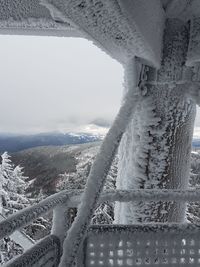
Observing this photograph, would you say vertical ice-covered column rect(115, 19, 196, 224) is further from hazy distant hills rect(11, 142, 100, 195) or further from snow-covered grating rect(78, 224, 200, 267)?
hazy distant hills rect(11, 142, 100, 195)

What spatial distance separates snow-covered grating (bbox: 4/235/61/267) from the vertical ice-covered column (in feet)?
2.16

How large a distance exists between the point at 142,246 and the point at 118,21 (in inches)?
30.8

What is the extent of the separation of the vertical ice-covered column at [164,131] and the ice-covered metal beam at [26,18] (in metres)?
0.40

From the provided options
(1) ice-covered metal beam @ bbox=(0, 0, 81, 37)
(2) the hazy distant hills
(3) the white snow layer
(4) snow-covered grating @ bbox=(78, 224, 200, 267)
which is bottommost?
(2) the hazy distant hills

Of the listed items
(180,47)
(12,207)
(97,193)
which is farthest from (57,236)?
(12,207)

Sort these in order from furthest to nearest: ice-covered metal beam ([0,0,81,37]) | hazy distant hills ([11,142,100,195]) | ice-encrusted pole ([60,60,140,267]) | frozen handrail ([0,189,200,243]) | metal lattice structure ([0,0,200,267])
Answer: hazy distant hills ([11,142,100,195]) < ice-covered metal beam ([0,0,81,37]) < frozen handrail ([0,189,200,243]) < ice-encrusted pole ([60,60,140,267]) < metal lattice structure ([0,0,200,267])

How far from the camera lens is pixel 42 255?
Answer: 1082 millimetres

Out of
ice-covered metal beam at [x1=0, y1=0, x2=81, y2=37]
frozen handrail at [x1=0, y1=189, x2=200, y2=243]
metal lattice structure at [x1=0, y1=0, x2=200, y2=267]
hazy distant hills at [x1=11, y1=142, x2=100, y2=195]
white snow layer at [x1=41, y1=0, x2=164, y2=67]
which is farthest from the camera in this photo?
hazy distant hills at [x1=11, y1=142, x2=100, y2=195]

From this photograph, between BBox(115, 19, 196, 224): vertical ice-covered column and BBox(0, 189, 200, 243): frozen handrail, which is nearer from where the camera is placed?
BBox(0, 189, 200, 243): frozen handrail

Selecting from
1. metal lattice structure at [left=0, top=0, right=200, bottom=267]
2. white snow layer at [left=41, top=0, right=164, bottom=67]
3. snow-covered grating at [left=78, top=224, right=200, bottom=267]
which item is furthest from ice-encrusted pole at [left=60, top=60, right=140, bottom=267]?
white snow layer at [left=41, top=0, right=164, bottom=67]

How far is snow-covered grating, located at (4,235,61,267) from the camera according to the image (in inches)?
36.6

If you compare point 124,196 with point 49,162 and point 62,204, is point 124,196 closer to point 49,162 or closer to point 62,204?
point 62,204

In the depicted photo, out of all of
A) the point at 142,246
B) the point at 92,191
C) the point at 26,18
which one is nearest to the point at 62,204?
the point at 92,191

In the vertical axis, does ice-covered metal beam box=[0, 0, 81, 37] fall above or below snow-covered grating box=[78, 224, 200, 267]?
above
